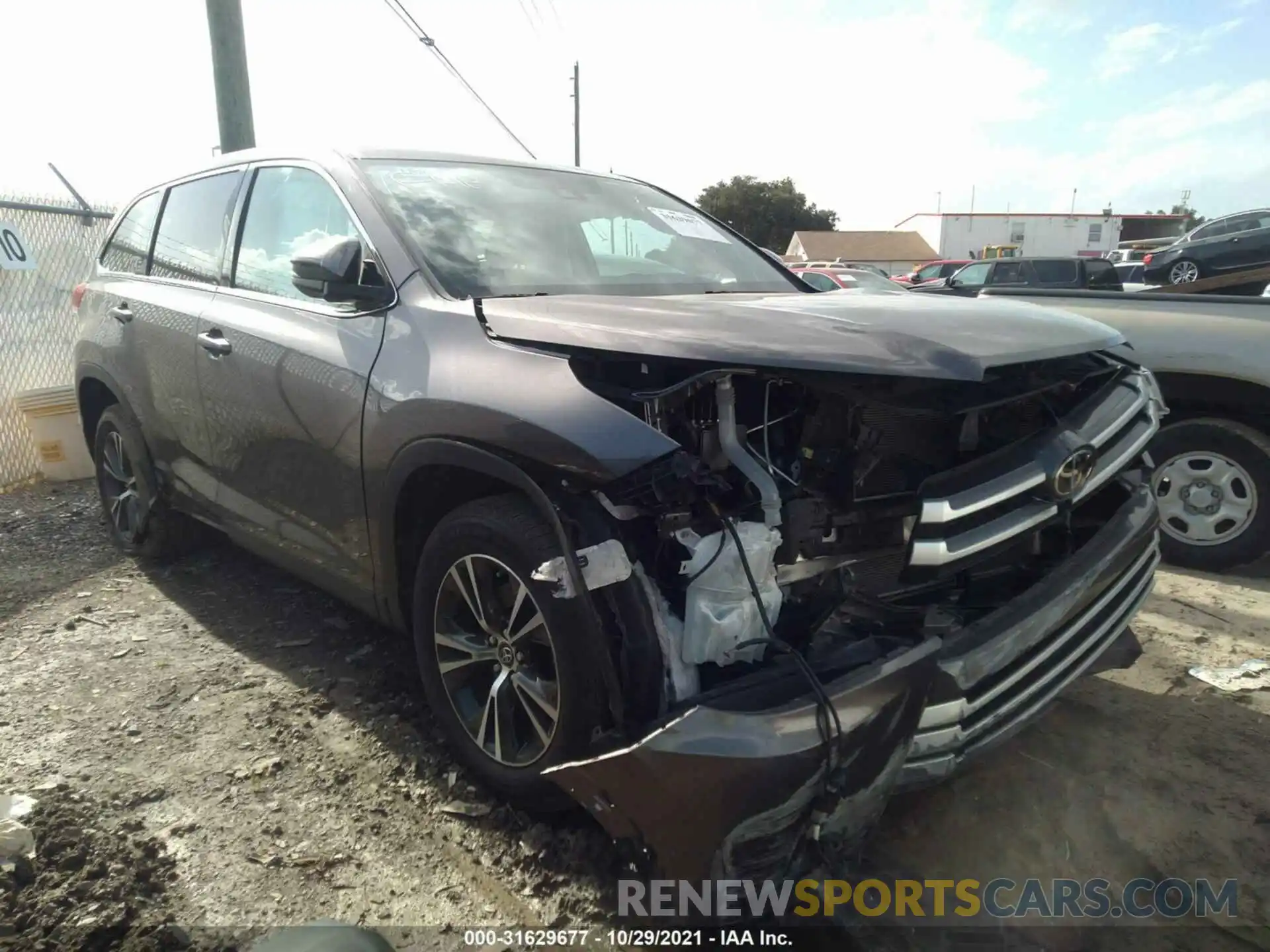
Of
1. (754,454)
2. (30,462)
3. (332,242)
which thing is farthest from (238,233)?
(30,462)

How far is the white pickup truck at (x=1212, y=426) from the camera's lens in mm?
4086

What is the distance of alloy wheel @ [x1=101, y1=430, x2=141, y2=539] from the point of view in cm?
439

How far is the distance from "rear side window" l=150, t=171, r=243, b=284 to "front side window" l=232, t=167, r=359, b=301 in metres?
0.20

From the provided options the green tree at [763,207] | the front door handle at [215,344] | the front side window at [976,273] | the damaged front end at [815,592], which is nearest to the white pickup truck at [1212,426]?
the damaged front end at [815,592]

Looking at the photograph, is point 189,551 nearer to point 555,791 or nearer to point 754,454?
point 555,791

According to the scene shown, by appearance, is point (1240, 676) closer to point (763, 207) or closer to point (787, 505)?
point (787, 505)

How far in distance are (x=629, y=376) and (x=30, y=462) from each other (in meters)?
6.58

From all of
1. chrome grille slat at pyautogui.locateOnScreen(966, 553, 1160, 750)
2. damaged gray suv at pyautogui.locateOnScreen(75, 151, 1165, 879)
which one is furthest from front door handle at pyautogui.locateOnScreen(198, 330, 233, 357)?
chrome grille slat at pyautogui.locateOnScreen(966, 553, 1160, 750)

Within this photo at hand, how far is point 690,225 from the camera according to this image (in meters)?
3.67

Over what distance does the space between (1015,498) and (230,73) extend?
7756 mm

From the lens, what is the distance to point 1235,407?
4.15m

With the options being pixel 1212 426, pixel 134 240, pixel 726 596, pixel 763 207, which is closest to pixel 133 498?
pixel 134 240

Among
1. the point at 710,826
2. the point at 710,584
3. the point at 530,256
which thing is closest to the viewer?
the point at 710,826

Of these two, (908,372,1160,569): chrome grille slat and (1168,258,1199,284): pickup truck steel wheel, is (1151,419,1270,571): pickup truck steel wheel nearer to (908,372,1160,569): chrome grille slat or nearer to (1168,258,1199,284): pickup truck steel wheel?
(908,372,1160,569): chrome grille slat
